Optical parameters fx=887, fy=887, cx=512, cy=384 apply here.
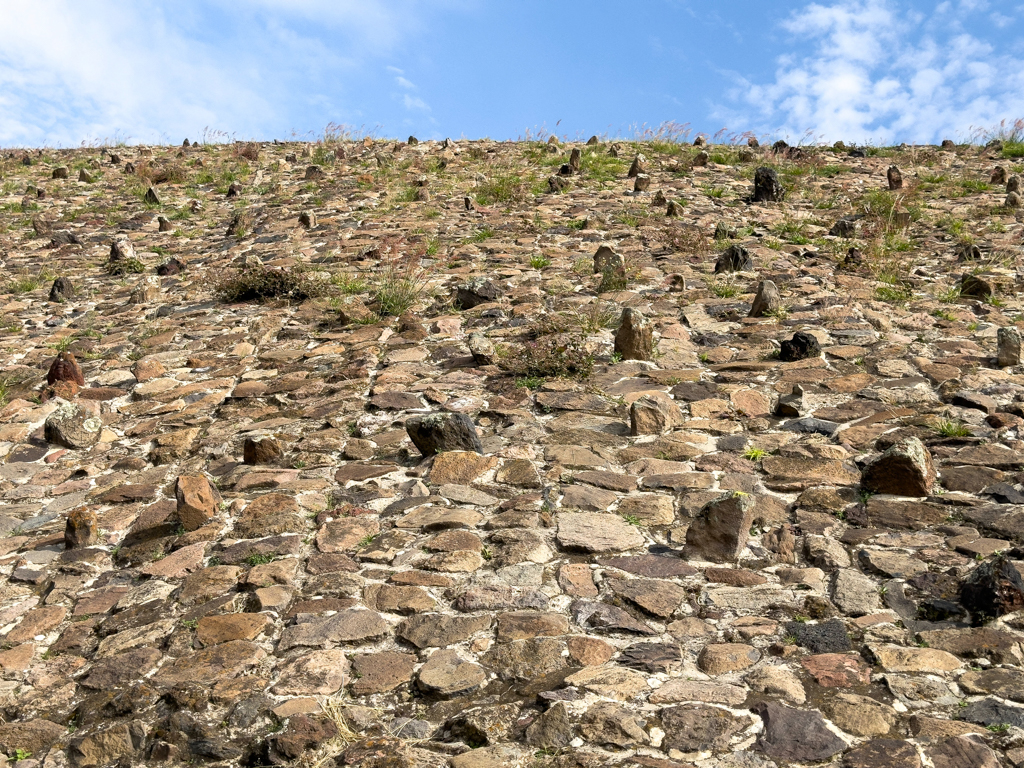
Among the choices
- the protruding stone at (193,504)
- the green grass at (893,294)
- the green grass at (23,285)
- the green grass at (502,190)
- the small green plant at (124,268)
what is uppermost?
the green grass at (502,190)

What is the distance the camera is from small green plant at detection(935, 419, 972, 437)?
485 cm

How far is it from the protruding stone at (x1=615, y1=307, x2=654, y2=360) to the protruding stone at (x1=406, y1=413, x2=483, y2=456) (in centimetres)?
174

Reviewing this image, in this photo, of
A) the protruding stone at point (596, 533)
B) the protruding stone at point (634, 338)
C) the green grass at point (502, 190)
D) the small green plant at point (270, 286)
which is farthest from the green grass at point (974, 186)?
the protruding stone at point (596, 533)

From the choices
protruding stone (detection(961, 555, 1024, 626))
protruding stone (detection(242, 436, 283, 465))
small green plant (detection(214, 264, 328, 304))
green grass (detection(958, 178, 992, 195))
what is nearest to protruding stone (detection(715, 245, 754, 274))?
small green plant (detection(214, 264, 328, 304))

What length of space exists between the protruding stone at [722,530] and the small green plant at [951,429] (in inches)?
61.1

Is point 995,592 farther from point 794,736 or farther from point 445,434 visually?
point 445,434

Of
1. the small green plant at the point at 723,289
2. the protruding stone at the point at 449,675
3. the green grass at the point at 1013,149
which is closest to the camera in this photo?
the protruding stone at the point at 449,675

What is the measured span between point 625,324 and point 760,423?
1.48 metres

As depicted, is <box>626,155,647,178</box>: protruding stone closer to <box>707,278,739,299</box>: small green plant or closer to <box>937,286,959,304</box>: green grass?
<box>707,278,739,299</box>: small green plant

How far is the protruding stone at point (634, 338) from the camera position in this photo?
6332mm

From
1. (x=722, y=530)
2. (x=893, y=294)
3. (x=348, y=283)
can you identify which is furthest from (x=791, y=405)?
(x=348, y=283)

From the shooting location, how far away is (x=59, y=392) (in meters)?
6.44

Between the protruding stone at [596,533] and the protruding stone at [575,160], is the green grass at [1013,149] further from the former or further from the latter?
the protruding stone at [596,533]

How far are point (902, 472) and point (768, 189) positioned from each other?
7.18m
